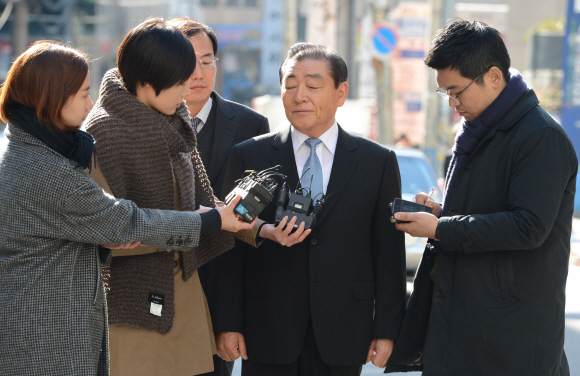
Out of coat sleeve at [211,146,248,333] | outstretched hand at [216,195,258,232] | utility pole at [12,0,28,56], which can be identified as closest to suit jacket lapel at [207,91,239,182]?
coat sleeve at [211,146,248,333]

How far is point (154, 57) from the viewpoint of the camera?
8.39ft

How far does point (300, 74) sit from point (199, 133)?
80 cm

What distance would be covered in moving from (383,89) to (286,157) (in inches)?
536

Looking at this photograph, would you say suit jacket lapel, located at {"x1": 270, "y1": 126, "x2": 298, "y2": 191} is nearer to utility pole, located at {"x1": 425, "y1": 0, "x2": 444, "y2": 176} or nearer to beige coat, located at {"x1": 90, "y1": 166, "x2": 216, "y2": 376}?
beige coat, located at {"x1": 90, "y1": 166, "x2": 216, "y2": 376}

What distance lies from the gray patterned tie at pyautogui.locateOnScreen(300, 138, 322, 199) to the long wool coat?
3.05 ft

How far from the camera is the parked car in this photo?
742 centimetres

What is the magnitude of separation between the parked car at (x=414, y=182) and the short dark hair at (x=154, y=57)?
5.19 metres

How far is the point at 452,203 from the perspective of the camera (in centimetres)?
288

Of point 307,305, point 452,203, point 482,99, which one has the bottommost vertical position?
point 307,305

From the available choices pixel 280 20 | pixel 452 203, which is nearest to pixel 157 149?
pixel 452 203

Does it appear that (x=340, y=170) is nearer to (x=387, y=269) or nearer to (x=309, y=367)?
(x=387, y=269)

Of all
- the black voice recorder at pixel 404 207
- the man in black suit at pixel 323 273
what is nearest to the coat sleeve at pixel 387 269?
the man in black suit at pixel 323 273

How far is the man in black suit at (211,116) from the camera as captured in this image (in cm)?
363

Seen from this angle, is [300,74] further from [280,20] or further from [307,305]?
[280,20]
